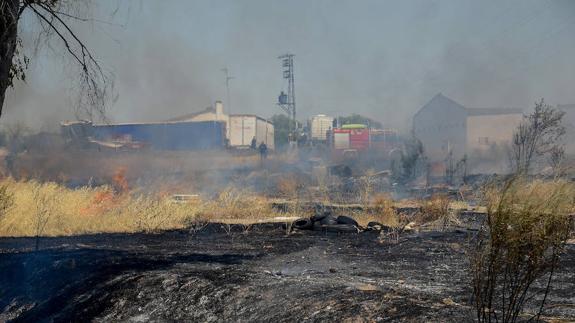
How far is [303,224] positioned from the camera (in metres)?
11.4

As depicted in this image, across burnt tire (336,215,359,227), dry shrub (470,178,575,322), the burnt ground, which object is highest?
dry shrub (470,178,575,322)

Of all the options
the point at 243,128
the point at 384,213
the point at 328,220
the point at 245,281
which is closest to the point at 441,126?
the point at 243,128

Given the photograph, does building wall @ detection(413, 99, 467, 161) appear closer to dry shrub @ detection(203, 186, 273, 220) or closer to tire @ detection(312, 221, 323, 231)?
dry shrub @ detection(203, 186, 273, 220)

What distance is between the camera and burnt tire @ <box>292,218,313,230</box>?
37.1ft

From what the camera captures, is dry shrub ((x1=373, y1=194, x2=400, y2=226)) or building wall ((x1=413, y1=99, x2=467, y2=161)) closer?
dry shrub ((x1=373, y1=194, x2=400, y2=226))

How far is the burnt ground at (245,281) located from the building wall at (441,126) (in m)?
35.5

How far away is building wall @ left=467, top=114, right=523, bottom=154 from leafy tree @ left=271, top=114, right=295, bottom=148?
17.3 m

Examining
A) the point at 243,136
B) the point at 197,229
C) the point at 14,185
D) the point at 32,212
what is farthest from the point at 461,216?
the point at 243,136

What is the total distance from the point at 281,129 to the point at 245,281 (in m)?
62.4

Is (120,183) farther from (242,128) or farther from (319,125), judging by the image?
(319,125)

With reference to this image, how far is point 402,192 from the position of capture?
23.1 m

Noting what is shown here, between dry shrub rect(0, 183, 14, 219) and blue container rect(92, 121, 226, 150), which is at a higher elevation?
blue container rect(92, 121, 226, 150)

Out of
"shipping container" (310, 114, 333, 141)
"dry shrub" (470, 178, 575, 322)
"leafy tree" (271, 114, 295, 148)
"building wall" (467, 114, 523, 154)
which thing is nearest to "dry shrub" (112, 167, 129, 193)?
"dry shrub" (470, 178, 575, 322)

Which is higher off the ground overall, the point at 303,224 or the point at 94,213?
the point at 94,213
